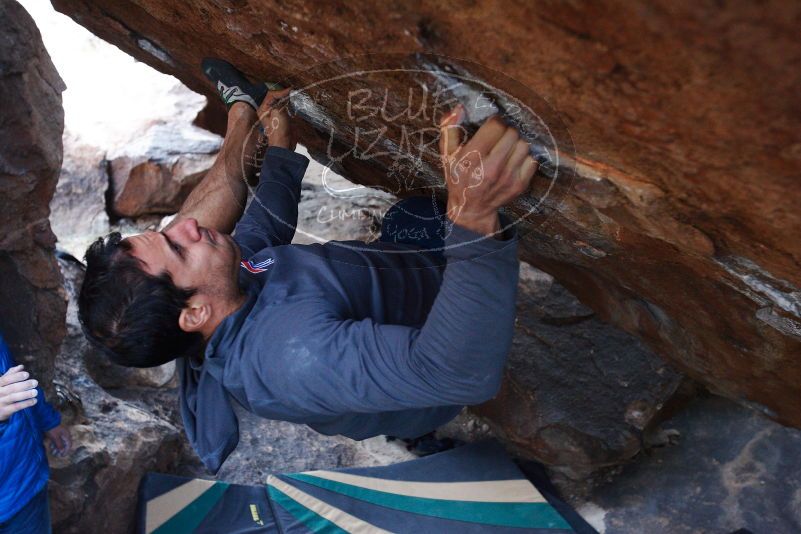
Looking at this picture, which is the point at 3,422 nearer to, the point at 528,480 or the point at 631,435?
the point at 528,480

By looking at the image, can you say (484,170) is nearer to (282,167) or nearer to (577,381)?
(282,167)

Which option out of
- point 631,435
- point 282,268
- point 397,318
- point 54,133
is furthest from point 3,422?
point 631,435

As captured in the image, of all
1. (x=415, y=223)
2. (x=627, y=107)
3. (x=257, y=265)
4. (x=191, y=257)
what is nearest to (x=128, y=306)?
(x=191, y=257)

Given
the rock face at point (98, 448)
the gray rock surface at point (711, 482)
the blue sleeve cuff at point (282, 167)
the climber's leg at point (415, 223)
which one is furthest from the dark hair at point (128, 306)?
the gray rock surface at point (711, 482)

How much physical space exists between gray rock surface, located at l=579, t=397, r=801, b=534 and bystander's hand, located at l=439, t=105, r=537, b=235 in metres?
2.64

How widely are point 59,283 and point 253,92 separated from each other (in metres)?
1.31

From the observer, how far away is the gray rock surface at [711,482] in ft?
10.4

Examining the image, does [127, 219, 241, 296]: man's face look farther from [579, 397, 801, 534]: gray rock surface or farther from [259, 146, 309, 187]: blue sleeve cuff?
[579, 397, 801, 534]: gray rock surface

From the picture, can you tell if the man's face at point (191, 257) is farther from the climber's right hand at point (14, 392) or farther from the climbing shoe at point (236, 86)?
the climber's right hand at point (14, 392)

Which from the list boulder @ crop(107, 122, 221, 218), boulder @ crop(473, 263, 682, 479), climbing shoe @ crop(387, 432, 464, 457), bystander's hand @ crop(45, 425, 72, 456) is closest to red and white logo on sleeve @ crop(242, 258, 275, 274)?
bystander's hand @ crop(45, 425, 72, 456)

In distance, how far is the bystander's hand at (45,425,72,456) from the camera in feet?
9.34

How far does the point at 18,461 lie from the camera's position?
7.79 feet

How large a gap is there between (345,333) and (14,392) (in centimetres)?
140

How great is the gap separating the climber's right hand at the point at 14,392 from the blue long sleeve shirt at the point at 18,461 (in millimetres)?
88
